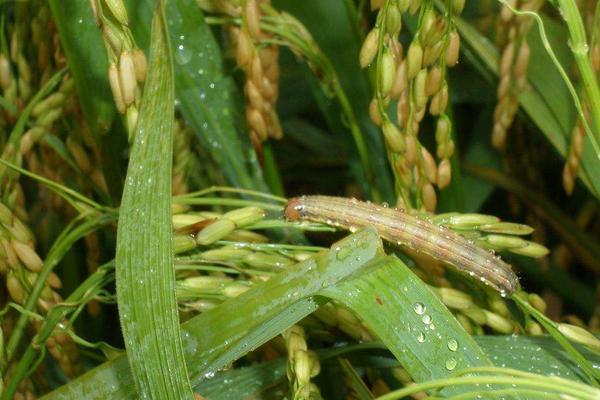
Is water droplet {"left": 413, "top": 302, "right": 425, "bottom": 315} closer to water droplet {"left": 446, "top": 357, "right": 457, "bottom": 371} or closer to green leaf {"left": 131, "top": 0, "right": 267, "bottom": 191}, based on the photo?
water droplet {"left": 446, "top": 357, "right": 457, "bottom": 371}

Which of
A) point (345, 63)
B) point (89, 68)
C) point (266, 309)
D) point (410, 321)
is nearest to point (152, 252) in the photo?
point (266, 309)

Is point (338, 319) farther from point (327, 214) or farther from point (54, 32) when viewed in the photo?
point (54, 32)

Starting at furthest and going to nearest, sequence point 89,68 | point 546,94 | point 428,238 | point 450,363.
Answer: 1. point 546,94
2. point 89,68
3. point 428,238
4. point 450,363

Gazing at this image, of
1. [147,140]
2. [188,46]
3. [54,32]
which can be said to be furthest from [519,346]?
[54,32]

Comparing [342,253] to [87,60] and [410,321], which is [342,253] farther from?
[87,60]

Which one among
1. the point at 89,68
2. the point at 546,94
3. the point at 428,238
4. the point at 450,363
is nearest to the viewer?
the point at 450,363

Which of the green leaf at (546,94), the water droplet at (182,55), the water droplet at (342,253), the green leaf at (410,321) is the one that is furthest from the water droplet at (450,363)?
the water droplet at (182,55)
